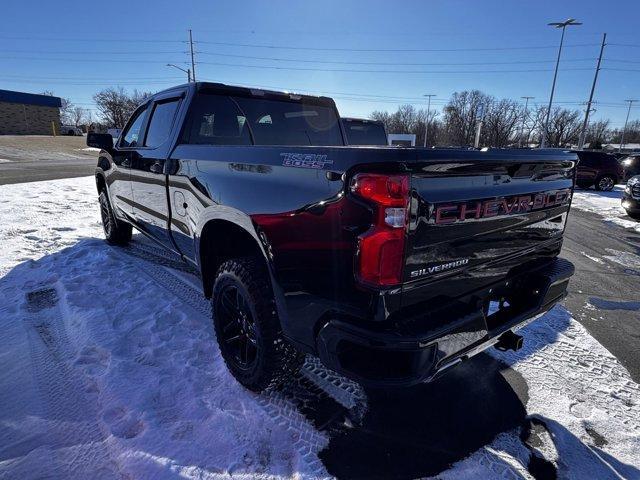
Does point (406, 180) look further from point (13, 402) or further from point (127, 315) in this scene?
point (127, 315)

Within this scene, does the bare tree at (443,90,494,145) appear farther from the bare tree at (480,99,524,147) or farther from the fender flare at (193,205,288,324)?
the fender flare at (193,205,288,324)

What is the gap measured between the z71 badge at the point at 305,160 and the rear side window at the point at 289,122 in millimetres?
1620

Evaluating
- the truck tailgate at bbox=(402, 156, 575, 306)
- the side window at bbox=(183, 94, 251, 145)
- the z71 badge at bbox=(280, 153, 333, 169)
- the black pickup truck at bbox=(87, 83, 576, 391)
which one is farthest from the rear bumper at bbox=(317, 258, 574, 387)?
the side window at bbox=(183, 94, 251, 145)

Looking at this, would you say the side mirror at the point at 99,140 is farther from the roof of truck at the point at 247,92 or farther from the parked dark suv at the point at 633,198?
the parked dark suv at the point at 633,198

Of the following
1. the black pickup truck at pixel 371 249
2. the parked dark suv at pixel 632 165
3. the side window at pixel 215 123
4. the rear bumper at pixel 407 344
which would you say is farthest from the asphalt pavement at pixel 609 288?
the parked dark suv at pixel 632 165

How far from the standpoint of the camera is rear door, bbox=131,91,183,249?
135 inches

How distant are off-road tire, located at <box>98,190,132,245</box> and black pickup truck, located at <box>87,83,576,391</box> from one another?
266cm

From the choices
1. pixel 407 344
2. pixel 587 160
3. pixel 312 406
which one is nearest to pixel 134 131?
pixel 312 406

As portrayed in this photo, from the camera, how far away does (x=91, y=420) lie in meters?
2.19

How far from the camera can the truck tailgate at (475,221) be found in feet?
5.40

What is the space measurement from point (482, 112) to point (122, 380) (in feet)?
255

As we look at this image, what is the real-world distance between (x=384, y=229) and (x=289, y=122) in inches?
97.8

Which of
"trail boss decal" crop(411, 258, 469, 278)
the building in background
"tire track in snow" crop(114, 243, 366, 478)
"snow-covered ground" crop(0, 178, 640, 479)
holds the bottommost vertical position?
"tire track in snow" crop(114, 243, 366, 478)

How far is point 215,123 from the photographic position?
340cm
